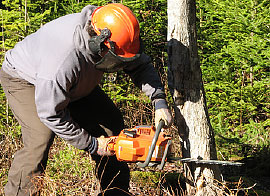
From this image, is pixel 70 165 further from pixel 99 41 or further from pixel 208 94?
pixel 208 94

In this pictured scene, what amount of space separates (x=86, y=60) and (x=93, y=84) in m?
0.38

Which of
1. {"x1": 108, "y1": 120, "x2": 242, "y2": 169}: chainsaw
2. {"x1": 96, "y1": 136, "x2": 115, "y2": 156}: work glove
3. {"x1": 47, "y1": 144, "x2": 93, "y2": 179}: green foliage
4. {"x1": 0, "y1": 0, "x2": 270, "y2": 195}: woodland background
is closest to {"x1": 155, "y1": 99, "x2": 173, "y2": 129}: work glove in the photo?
{"x1": 108, "y1": 120, "x2": 242, "y2": 169}: chainsaw

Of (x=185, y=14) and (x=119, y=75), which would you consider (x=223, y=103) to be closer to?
(x=119, y=75)

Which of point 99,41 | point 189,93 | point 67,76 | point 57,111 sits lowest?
point 57,111

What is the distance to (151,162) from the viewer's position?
285 centimetres

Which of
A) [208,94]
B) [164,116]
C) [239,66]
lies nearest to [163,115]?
[164,116]

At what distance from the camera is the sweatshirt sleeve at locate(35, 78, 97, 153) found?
2.52 meters

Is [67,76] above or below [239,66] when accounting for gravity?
below

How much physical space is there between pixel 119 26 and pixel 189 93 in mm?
1121

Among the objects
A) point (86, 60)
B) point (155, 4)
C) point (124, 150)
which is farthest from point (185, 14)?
point (155, 4)

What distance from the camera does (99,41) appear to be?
8.27ft

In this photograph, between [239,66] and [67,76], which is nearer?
[67,76]

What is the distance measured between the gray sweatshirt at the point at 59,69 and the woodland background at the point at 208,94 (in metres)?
1.31

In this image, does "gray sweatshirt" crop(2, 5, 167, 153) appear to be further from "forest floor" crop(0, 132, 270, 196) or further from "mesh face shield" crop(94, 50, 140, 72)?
"forest floor" crop(0, 132, 270, 196)
